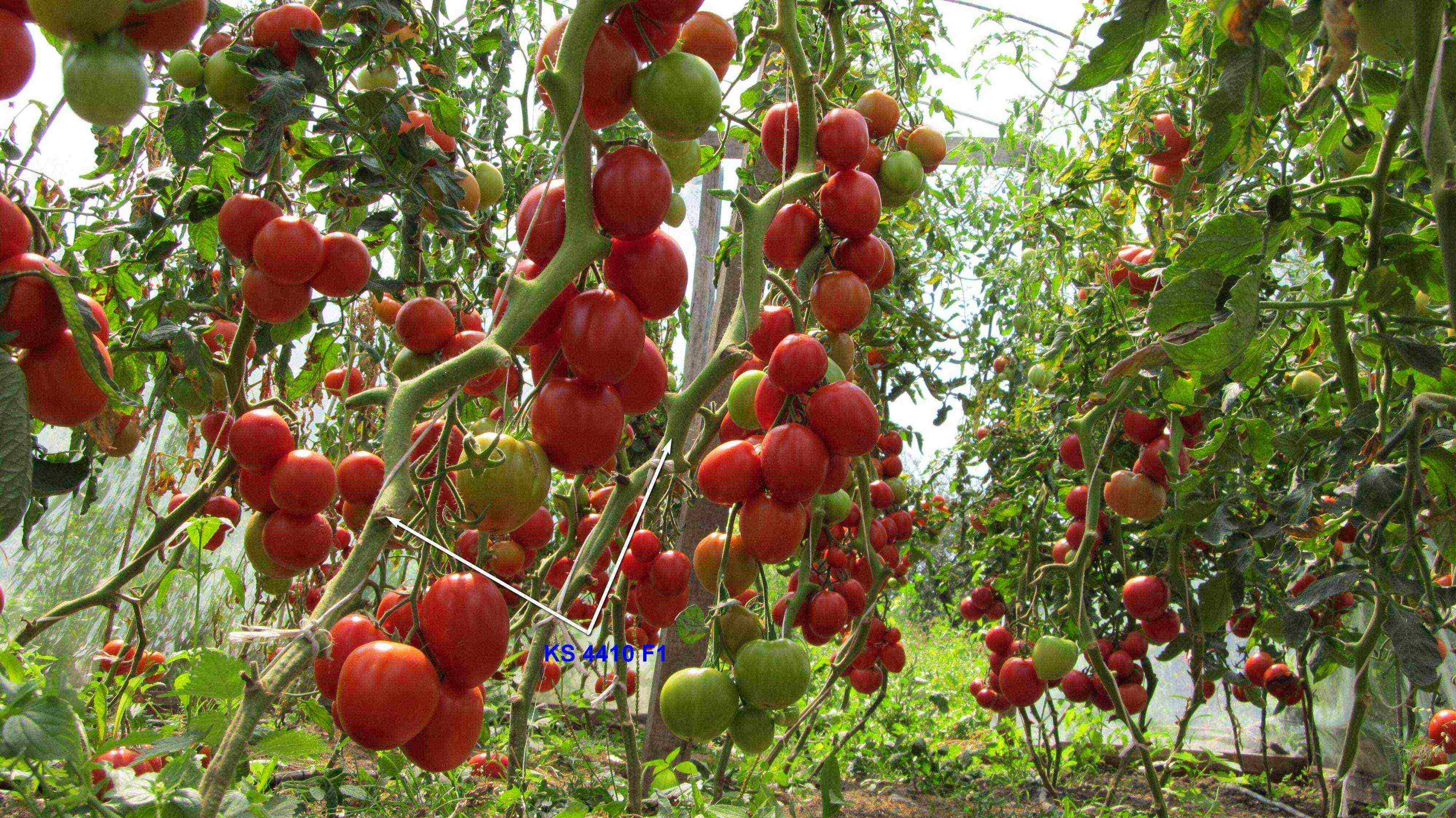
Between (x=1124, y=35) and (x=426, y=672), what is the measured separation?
59 cm

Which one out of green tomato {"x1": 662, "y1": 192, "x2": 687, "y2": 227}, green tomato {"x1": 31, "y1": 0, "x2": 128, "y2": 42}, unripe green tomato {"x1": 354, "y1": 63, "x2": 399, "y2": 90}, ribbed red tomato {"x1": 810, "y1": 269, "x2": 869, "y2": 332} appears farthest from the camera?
unripe green tomato {"x1": 354, "y1": 63, "x2": 399, "y2": 90}

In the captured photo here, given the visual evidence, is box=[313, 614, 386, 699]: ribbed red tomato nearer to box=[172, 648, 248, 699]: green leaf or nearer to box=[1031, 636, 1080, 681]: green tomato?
box=[172, 648, 248, 699]: green leaf

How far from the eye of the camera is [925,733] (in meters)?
3.17

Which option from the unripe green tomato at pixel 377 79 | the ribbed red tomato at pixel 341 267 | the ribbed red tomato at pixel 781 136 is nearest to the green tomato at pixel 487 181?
the unripe green tomato at pixel 377 79

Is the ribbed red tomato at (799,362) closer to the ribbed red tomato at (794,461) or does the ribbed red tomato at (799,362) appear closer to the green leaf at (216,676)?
the ribbed red tomato at (794,461)

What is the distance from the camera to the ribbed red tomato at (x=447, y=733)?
16.5 inches

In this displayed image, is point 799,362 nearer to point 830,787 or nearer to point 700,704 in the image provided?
point 700,704

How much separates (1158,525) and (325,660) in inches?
46.4

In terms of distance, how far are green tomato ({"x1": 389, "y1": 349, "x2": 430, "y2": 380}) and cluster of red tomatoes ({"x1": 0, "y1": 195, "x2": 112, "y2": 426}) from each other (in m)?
0.44

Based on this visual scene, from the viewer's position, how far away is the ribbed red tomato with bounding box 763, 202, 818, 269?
836 mm

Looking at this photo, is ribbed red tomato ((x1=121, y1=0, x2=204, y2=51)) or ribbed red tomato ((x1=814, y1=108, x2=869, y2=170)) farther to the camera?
ribbed red tomato ((x1=814, y1=108, x2=869, y2=170))

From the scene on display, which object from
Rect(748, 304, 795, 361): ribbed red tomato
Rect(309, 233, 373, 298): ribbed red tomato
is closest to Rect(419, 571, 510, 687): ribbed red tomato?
Rect(748, 304, 795, 361): ribbed red tomato

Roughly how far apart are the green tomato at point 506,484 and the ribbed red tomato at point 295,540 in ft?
1.36

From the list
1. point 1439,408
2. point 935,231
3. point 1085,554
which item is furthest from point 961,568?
point 1439,408
